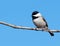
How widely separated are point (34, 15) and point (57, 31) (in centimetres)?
337

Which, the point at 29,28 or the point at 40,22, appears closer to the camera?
the point at 29,28

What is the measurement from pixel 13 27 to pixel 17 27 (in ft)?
0.36

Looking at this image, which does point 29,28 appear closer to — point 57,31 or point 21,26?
point 21,26

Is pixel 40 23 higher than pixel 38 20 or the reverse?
the reverse

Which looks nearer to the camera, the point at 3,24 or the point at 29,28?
the point at 3,24

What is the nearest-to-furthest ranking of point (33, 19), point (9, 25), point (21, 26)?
point (9, 25) < point (21, 26) < point (33, 19)

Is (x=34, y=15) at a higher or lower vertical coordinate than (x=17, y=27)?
higher

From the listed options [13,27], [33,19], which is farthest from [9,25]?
[33,19]

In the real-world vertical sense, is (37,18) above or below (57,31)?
above

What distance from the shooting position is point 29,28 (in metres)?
4.27

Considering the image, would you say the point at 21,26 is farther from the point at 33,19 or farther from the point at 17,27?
the point at 33,19

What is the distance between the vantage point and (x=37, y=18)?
7660 millimetres

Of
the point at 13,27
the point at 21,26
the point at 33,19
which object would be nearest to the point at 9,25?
the point at 13,27

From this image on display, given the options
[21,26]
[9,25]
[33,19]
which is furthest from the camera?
[33,19]
